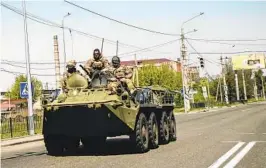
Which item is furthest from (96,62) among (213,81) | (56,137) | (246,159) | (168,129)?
(213,81)

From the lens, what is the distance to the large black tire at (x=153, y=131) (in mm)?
13453

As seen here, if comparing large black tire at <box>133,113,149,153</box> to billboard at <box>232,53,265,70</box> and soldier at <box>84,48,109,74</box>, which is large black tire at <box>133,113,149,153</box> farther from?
billboard at <box>232,53,265,70</box>

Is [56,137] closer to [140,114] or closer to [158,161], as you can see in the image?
[140,114]

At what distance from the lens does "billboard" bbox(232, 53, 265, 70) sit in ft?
310

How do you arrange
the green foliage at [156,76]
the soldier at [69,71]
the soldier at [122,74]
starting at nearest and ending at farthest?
the soldier at [122,74] < the soldier at [69,71] < the green foliage at [156,76]

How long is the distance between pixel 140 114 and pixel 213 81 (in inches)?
4210

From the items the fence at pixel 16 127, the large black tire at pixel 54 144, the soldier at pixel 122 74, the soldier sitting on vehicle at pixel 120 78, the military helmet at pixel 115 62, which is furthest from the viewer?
the fence at pixel 16 127

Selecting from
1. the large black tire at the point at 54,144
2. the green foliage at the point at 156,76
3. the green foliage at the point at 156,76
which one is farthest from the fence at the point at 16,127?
the green foliage at the point at 156,76

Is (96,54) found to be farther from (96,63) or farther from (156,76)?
(156,76)

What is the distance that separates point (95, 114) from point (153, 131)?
2.51 meters

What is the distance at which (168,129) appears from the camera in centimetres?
1589

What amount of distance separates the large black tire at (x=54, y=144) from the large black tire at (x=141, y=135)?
2111 mm

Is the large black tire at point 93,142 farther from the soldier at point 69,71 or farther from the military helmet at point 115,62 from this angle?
the military helmet at point 115,62

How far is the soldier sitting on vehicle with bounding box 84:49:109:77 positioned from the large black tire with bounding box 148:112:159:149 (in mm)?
1939
